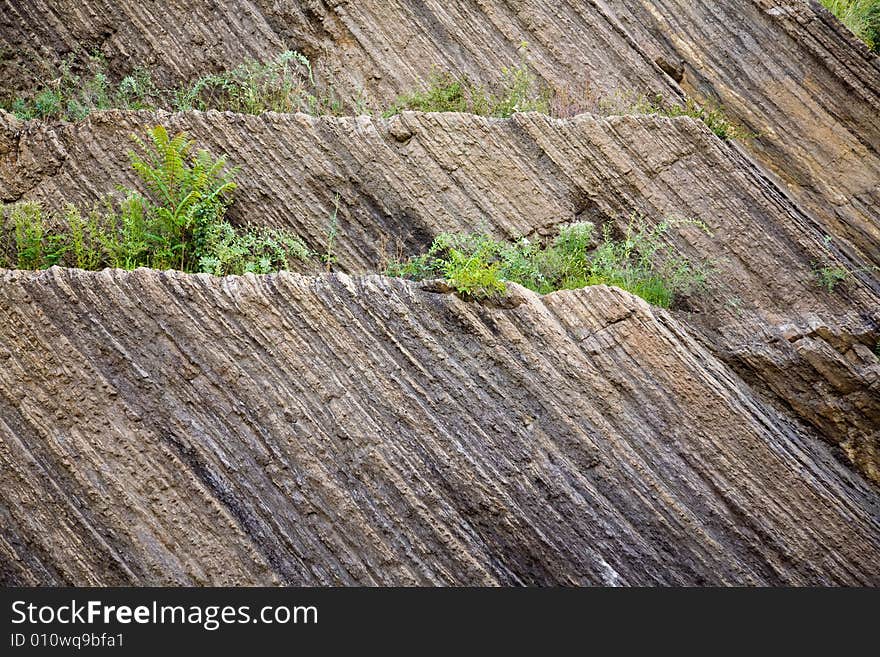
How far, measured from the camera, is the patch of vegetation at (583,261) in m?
6.52

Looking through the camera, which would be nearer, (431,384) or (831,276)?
(431,384)

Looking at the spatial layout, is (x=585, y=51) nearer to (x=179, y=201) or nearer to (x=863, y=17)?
(x=863, y=17)

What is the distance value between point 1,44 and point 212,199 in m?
3.45

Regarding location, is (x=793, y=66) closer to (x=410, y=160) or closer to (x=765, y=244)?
(x=765, y=244)

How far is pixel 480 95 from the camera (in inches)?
312

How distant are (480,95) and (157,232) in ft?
12.4

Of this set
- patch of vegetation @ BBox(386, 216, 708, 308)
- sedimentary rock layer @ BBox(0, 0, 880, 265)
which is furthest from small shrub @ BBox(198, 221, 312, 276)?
sedimentary rock layer @ BBox(0, 0, 880, 265)

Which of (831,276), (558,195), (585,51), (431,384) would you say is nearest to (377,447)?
(431,384)

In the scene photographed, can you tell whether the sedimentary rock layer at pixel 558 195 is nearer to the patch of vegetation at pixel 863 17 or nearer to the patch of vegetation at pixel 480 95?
the patch of vegetation at pixel 480 95

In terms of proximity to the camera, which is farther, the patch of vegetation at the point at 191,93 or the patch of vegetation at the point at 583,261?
the patch of vegetation at the point at 191,93

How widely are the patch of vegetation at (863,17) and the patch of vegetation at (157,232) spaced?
8687 millimetres

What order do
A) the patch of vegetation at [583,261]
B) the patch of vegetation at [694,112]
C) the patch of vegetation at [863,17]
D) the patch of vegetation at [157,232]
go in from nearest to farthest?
the patch of vegetation at [157,232] → the patch of vegetation at [583,261] → the patch of vegetation at [694,112] → the patch of vegetation at [863,17]

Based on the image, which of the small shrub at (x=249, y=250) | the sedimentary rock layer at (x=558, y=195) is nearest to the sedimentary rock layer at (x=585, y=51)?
the sedimentary rock layer at (x=558, y=195)

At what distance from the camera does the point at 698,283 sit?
23.0 feet
